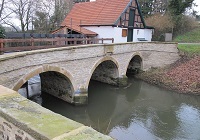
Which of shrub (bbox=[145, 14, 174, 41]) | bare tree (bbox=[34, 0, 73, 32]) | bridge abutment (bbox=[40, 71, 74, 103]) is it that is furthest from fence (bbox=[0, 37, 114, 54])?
shrub (bbox=[145, 14, 174, 41])

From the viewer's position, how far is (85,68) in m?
11.7

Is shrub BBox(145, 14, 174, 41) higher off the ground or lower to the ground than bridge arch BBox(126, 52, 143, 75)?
higher

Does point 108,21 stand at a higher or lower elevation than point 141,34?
higher

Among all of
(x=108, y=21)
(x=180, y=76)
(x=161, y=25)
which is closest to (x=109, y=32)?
(x=108, y=21)

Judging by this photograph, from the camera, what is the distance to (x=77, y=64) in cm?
1107

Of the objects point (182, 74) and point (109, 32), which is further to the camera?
point (109, 32)

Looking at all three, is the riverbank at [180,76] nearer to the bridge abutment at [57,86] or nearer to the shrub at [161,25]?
the shrub at [161,25]

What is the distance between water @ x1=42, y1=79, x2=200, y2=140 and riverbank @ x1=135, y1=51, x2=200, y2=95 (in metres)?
0.97

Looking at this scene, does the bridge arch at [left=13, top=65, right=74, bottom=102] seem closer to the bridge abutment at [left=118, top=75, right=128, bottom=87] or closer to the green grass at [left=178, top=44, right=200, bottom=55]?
the bridge abutment at [left=118, top=75, right=128, bottom=87]

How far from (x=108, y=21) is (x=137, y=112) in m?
11.2

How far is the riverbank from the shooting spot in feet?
50.5

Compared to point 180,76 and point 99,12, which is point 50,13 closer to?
point 99,12

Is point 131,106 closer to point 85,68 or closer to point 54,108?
point 85,68

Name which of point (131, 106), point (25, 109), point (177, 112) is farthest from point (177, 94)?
point (25, 109)
